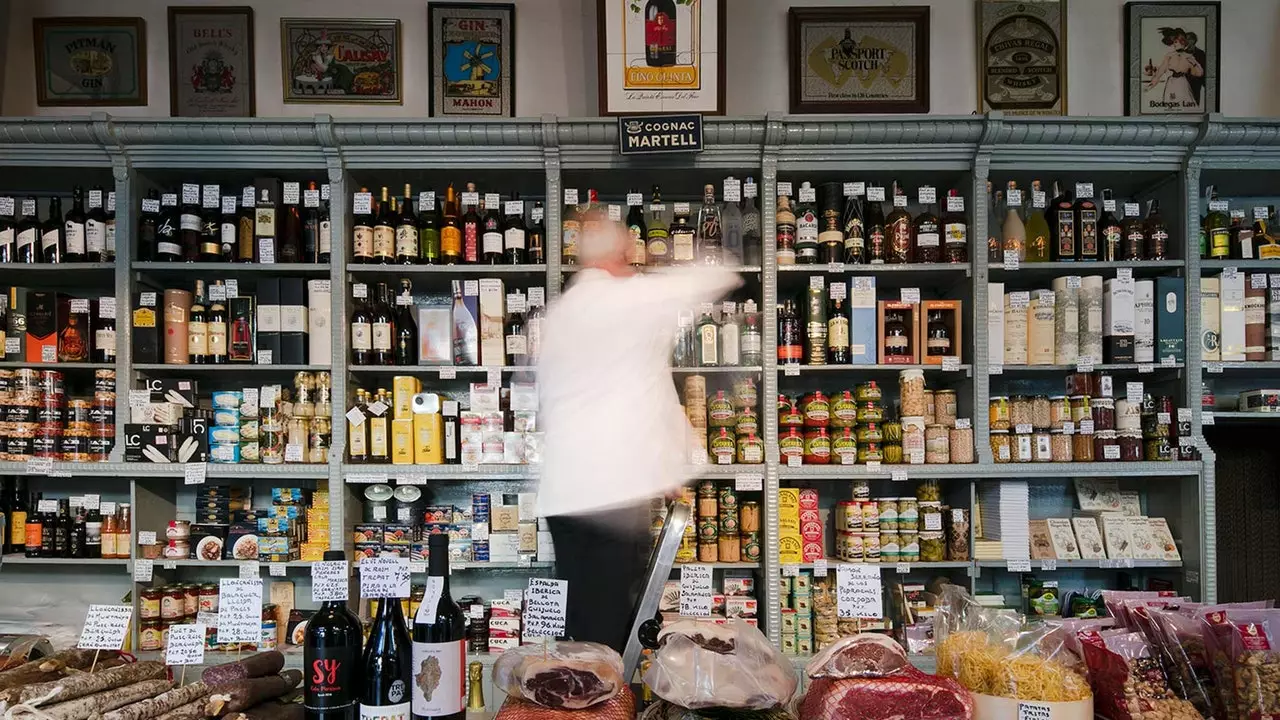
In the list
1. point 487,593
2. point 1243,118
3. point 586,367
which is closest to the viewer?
point 586,367

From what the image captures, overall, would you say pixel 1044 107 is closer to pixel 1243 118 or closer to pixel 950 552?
pixel 1243 118

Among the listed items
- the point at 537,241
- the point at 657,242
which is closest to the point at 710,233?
the point at 657,242

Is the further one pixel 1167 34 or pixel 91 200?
pixel 1167 34

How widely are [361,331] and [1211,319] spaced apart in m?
3.96

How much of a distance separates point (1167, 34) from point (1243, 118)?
34.7 inches

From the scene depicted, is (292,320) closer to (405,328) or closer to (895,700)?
(405,328)

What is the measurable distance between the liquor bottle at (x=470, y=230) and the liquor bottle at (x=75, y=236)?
5.84ft

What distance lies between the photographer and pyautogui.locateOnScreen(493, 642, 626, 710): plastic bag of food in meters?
1.60

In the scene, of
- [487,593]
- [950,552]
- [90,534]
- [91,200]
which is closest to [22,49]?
[91,200]

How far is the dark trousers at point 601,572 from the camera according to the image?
2.87 metres

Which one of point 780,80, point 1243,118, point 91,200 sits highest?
point 780,80

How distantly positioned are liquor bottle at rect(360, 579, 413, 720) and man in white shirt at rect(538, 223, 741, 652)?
112 cm

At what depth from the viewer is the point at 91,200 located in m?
3.91

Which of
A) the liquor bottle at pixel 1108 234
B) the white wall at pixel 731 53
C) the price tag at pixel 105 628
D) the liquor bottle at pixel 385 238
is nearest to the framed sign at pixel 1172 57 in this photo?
the white wall at pixel 731 53
